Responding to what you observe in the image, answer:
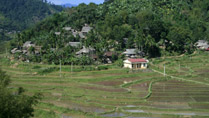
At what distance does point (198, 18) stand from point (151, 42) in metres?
29.8

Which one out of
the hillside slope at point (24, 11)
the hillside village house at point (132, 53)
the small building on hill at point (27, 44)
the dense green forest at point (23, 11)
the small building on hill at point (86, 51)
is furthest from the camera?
the hillside slope at point (24, 11)

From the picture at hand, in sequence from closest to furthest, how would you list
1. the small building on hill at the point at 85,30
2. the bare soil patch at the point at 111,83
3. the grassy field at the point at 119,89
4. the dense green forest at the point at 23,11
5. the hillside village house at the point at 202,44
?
the grassy field at the point at 119,89
the bare soil patch at the point at 111,83
the hillside village house at the point at 202,44
the small building on hill at the point at 85,30
the dense green forest at the point at 23,11

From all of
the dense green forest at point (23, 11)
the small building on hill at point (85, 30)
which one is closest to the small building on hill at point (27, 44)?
the small building on hill at point (85, 30)

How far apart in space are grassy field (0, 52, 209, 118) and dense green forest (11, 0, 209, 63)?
477 cm

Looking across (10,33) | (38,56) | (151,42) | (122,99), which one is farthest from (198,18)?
(10,33)

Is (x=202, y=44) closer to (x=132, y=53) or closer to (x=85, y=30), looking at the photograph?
(x=132, y=53)

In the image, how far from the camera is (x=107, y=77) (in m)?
36.9

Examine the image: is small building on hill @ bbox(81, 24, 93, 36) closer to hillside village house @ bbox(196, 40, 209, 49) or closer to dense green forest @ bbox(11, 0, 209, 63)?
dense green forest @ bbox(11, 0, 209, 63)

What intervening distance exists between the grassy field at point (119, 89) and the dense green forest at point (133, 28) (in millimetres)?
4767

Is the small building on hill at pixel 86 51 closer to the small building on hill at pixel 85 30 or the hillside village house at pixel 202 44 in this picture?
the small building on hill at pixel 85 30

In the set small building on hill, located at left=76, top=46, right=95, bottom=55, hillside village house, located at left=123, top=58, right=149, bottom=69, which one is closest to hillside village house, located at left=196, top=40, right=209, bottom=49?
hillside village house, located at left=123, top=58, right=149, bottom=69

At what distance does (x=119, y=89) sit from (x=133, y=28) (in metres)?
34.5

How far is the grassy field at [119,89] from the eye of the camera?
22391 millimetres

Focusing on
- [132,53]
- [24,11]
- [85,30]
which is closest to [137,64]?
[132,53]
